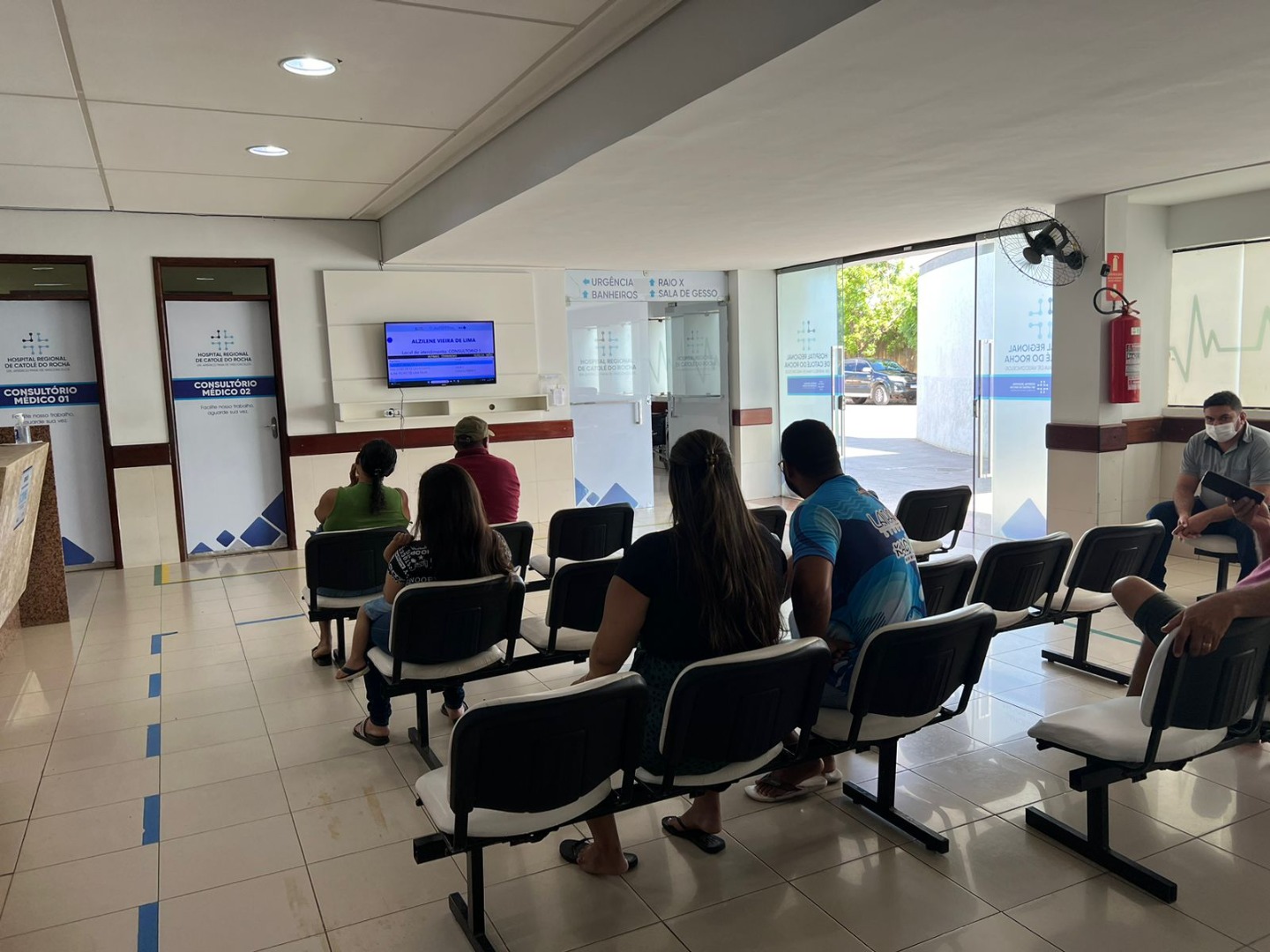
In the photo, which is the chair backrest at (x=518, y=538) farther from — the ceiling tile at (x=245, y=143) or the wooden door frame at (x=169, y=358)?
the wooden door frame at (x=169, y=358)

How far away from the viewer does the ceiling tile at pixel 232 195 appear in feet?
19.7

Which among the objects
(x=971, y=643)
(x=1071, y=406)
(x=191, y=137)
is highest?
(x=191, y=137)

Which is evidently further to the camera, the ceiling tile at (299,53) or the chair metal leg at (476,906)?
the ceiling tile at (299,53)

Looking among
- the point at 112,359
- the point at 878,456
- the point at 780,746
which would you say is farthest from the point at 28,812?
the point at 878,456

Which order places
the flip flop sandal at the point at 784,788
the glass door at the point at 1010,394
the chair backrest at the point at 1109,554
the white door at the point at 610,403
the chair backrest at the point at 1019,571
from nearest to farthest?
1. the flip flop sandal at the point at 784,788
2. the chair backrest at the point at 1019,571
3. the chair backrest at the point at 1109,554
4. the glass door at the point at 1010,394
5. the white door at the point at 610,403

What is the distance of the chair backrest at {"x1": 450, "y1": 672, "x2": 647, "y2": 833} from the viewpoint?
2.05m

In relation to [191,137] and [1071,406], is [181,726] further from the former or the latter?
[1071,406]

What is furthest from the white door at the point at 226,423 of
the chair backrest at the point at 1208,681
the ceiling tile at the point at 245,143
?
the chair backrest at the point at 1208,681

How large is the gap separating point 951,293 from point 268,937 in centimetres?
1216

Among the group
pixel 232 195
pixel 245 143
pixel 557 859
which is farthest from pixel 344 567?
pixel 232 195

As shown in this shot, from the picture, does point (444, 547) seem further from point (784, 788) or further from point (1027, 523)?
point (1027, 523)

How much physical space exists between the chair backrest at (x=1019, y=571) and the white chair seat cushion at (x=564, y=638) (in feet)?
5.08

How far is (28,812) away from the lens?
3.29 m

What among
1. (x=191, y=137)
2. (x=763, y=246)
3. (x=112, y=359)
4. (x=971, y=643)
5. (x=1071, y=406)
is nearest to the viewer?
(x=971, y=643)
